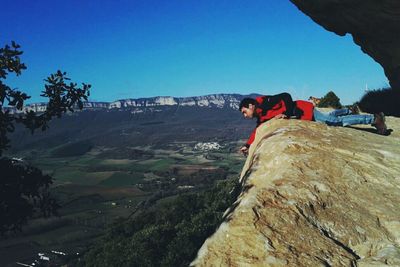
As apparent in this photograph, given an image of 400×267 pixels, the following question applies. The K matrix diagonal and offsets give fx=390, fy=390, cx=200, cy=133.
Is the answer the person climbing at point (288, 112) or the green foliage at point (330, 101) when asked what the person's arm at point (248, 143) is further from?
the green foliage at point (330, 101)

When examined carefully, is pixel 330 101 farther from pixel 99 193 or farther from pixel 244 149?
pixel 99 193

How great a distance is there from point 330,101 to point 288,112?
1411 centimetres

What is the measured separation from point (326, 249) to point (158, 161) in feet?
640

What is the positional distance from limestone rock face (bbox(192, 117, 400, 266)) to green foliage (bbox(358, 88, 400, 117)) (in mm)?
13096

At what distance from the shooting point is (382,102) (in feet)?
73.4

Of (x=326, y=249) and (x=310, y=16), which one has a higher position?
(x=310, y=16)

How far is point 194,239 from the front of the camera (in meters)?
24.3

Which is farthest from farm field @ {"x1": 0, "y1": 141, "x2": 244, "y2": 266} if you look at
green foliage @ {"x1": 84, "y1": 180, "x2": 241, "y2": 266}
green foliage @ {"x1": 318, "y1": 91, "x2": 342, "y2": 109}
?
green foliage @ {"x1": 318, "y1": 91, "x2": 342, "y2": 109}

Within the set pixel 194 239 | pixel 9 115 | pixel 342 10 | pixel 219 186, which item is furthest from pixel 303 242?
pixel 219 186

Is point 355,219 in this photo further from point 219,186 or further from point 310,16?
point 219,186

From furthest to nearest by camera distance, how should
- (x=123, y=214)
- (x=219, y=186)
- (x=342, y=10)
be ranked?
(x=123, y=214), (x=219, y=186), (x=342, y=10)

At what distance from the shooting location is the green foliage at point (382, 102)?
21188 mm

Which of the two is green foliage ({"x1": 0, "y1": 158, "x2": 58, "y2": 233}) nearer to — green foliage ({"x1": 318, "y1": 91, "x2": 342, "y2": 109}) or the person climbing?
the person climbing

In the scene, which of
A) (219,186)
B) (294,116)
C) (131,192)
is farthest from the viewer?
(131,192)
